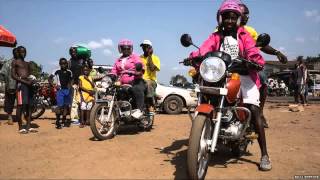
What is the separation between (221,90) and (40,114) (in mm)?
8335

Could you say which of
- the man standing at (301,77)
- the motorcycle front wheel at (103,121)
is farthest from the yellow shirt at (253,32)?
the man standing at (301,77)

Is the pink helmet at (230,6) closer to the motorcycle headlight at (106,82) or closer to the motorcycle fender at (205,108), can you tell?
the motorcycle fender at (205,108)

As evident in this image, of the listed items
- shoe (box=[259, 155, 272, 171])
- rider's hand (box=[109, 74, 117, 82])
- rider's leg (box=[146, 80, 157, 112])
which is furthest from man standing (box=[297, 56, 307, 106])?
shoe (box=[259, 155, 272, 171])

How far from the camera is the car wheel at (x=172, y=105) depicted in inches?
514

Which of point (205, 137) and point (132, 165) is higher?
point (205, 137)

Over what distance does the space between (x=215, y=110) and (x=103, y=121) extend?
3.34 m

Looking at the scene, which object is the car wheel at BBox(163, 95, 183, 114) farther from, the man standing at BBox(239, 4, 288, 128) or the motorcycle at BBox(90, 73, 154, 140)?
the motorcycle at BBox(90, 73, 154, 140)

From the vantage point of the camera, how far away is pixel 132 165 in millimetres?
4785

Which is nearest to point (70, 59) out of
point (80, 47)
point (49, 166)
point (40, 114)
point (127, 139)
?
point (80, 47)

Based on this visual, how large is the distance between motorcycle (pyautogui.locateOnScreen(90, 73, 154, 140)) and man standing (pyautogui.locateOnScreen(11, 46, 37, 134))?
62.0 inches

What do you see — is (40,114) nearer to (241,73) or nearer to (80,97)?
(80,97)

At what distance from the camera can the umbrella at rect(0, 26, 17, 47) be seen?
10523 mm

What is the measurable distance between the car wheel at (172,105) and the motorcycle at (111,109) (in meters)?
5.27

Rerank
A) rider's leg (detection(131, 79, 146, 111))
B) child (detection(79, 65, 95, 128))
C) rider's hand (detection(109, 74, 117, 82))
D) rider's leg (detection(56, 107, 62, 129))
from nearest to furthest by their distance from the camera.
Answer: rider's hand (detection(109, 74, 117, 82))
rider's leg (detection(131, 79, 146, 111))
rider's leg (detection(56, 107, 62, 129))
child (detection(79, 65, 95, 128))
